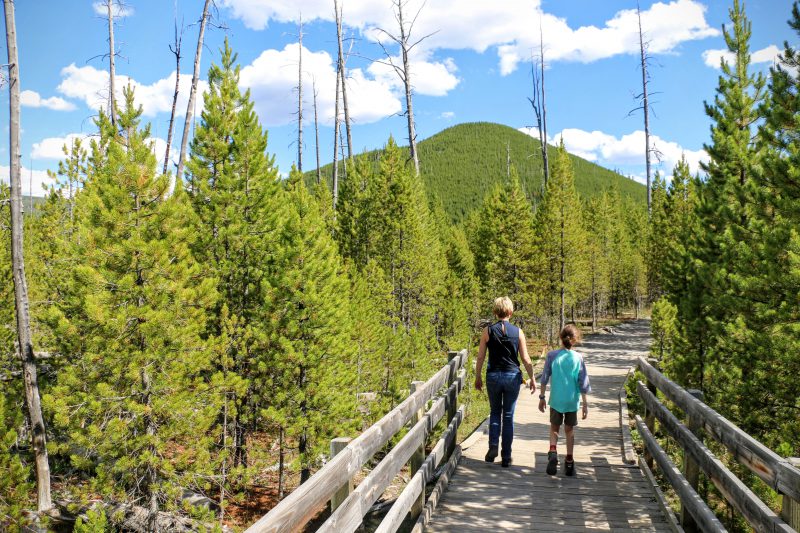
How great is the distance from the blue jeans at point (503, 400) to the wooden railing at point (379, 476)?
1.80 ft

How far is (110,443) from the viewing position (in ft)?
30.5

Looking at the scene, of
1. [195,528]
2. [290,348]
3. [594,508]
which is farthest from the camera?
[290,348]

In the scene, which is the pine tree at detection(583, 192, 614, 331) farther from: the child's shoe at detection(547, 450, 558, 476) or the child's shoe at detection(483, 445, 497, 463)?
the child's shoe at detection(547, 450, 558, 476)

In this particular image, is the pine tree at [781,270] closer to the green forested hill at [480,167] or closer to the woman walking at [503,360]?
the woman walking at [503,360]

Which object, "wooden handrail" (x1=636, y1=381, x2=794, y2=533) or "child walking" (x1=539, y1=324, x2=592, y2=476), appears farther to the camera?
"child walking" (x1=539, y1=324, x2=592, y2=476)

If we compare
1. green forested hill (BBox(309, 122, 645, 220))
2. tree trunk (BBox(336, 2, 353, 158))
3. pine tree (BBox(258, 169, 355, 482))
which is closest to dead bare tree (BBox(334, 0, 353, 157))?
tree trunk (BBox(336, 2, 353, 158))

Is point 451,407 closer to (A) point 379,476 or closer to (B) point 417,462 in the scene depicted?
(B) point 417,462

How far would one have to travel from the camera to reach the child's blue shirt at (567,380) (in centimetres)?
582

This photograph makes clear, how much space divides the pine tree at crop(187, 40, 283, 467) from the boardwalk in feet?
24.5

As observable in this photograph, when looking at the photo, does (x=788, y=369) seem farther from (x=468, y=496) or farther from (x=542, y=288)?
(x=542, y=288)

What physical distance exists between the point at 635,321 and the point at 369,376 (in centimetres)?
3726

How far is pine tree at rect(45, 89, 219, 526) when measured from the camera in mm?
9195

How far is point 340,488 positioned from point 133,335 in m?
7.96

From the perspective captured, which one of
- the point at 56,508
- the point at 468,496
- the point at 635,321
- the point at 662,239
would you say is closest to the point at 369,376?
the point at 56,508
